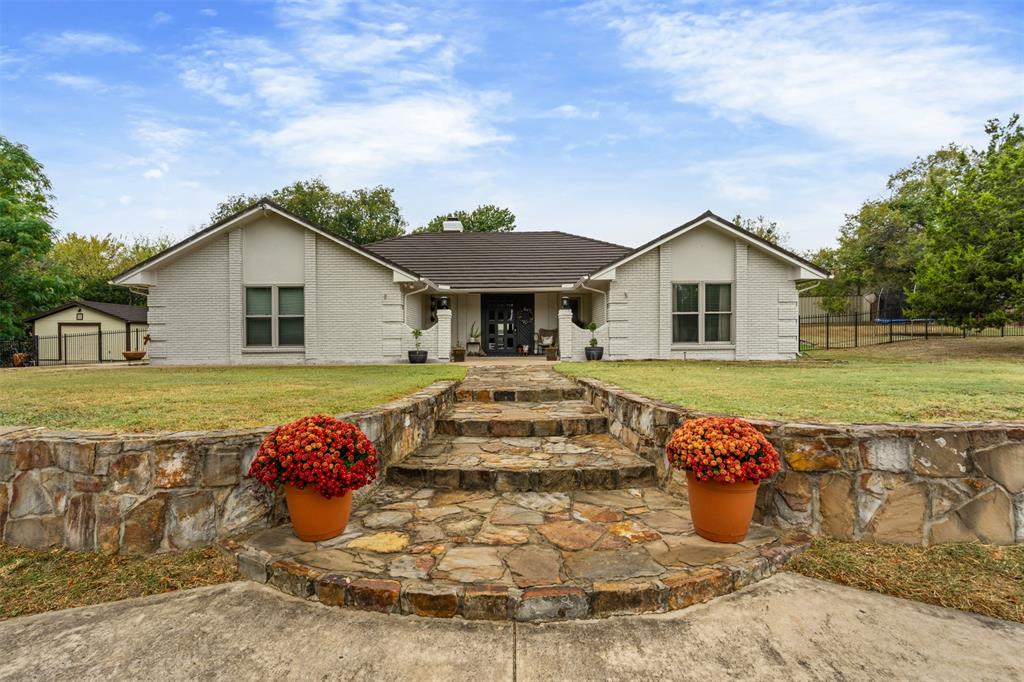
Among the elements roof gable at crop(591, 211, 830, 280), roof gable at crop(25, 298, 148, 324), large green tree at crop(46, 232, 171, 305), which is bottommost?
roof gable at crop(25, 298, 148, 324)

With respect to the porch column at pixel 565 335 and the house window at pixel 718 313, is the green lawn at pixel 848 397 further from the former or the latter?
the house window at pixel 718 313

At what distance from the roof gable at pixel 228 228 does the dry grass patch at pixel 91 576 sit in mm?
10723

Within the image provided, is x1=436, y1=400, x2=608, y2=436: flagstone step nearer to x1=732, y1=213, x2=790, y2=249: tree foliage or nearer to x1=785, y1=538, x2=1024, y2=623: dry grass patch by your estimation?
x1=785, y1=538, x2=1024, y2=623: dry grass patch

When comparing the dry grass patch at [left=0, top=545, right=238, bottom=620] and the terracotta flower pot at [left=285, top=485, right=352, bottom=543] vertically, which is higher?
the terracotta flower pot at [left=285, top=485, right=352, bottom=543]

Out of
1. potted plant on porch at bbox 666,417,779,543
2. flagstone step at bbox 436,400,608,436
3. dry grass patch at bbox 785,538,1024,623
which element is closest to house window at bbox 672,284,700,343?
flagstone step at bbox 436,400,608,436

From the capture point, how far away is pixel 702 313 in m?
13.8

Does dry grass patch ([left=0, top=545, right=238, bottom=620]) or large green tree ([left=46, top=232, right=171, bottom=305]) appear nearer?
dry grass patch ([left=0, top=545, right=238, bottom=620])

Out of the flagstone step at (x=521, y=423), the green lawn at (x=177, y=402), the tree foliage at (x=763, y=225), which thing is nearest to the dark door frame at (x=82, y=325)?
the green lawn at (x=177, y=402)

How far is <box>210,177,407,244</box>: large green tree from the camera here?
3247cm

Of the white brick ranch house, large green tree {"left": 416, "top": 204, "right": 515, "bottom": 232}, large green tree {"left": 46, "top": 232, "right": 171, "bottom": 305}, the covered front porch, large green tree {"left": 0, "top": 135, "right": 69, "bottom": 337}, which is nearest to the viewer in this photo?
the white brick ranch house

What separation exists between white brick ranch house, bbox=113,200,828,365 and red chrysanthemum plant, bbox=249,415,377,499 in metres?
10.7

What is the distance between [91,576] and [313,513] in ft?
4.26

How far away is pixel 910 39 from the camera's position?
358 inches

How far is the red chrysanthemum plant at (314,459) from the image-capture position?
2.79 m
